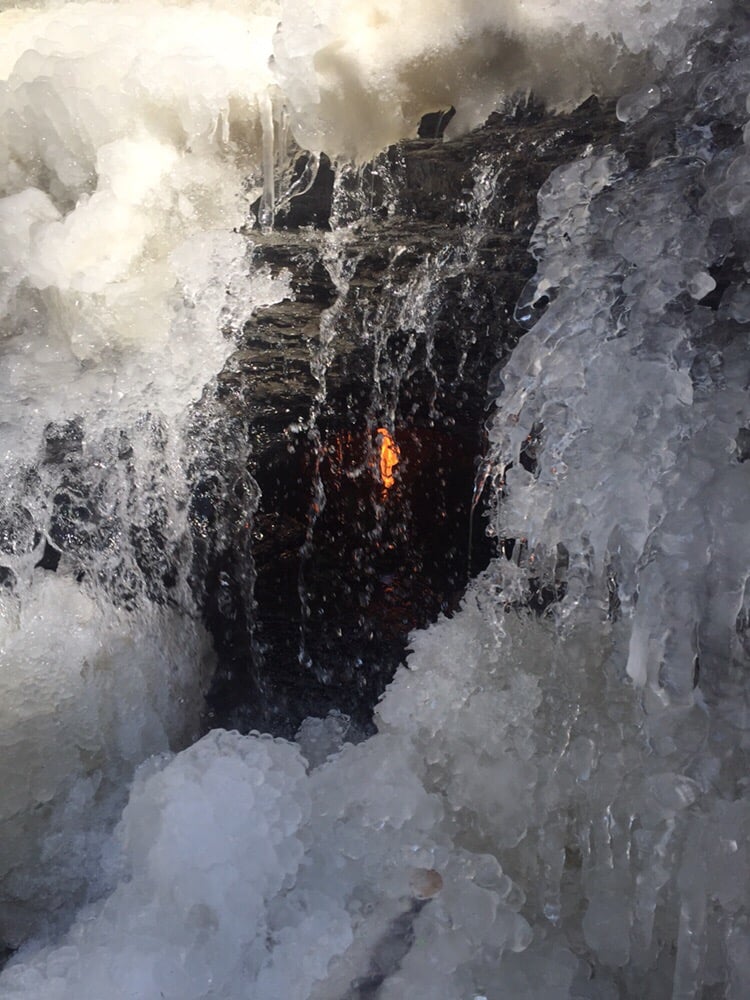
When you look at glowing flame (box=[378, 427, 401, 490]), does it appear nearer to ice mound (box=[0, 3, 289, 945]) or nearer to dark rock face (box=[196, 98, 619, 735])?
dark rock face (box=[196, 98, 619, 735])

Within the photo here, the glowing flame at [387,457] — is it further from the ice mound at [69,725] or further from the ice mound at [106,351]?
the ice mound at [69,725]

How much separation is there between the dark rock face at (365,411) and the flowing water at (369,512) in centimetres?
2

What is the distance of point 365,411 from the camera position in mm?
2701

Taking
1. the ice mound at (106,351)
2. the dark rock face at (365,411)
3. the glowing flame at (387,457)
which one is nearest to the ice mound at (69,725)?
the ice mound at (106,351)

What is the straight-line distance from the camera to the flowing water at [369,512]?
1.64 meters

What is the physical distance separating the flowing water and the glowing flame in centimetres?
1

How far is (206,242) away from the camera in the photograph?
254 cm

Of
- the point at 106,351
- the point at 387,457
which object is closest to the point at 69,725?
the point at 106,351

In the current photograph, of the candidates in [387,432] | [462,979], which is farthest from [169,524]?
[462,979]

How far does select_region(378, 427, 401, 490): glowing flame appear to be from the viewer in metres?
2.78

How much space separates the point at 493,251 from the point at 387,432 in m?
0.66

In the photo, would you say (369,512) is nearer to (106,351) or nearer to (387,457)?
(387,457)

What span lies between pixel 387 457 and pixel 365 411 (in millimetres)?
195

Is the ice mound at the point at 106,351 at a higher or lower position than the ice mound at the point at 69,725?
higher
